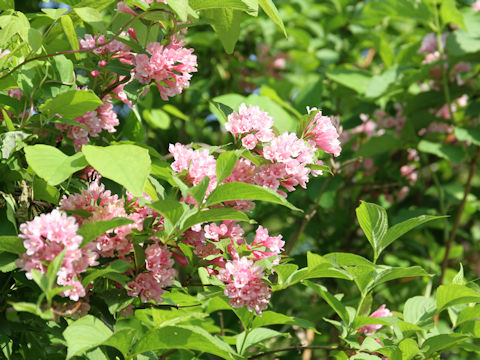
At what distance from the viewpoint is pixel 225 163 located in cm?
79

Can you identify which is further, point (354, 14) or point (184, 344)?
point (354, 14)

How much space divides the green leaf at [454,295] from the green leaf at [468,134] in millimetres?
969

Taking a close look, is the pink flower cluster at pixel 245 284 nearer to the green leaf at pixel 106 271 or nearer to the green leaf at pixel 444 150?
the green leaf at pixel 106 271

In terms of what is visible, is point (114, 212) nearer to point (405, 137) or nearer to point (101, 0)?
point (101, 0)

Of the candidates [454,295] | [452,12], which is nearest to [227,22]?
[454,295]

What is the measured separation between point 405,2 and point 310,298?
3.63 feet

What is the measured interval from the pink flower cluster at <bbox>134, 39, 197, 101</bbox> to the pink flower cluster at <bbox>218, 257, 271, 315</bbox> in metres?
0.32

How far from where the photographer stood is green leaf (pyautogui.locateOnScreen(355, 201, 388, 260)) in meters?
0.94

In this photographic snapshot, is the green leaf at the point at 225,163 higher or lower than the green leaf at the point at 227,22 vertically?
lower

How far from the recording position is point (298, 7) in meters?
2.50

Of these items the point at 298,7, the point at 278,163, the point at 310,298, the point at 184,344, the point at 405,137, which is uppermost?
the point at 278,163

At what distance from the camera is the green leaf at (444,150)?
183 centimetres

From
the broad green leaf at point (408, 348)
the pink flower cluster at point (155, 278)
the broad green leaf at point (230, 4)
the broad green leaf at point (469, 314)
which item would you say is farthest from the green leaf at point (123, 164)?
the broad green leaf at point (469, 314)

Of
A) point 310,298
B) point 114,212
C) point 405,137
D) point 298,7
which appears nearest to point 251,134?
point 114,212
